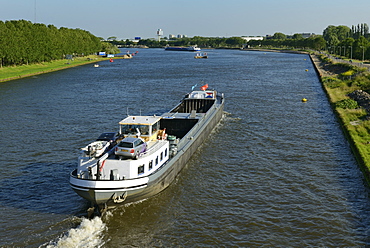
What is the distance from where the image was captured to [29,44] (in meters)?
115

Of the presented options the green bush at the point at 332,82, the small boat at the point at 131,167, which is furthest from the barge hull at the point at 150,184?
the green bush at the point at 332,82

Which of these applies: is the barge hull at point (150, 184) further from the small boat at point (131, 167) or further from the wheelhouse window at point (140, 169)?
the wheelhouse window at point (140, 169)

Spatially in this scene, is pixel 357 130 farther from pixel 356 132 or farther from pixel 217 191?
pixel 217 191

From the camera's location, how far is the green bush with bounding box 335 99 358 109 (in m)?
50.4

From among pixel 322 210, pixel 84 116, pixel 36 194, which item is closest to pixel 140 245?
pixel 36 194

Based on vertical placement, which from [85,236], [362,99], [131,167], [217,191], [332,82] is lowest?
[85,236]

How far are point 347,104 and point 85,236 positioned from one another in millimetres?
41503

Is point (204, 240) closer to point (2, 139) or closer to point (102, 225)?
point (102, 225)

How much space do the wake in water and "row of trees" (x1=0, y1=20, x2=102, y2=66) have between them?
8777 centimetres

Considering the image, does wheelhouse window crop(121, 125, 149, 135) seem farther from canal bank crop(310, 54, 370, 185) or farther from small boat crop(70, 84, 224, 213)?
canal bank crop(310, 54, 370, 185)

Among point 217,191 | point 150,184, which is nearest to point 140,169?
point 150,184

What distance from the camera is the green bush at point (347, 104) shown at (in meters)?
50.4

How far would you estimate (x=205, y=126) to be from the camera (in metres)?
36.9

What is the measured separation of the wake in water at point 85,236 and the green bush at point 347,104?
39217 millimetres
